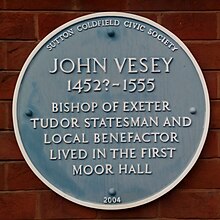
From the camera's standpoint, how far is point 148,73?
8.43 feet

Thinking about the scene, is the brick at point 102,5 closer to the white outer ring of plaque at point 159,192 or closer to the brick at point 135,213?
the white outer ring of plaque at point 159,192

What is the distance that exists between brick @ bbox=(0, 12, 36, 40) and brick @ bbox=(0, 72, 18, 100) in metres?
0.17

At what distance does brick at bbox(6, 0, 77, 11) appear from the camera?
8.46ft

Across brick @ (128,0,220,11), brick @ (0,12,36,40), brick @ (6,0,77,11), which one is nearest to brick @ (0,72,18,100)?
brick @ (0,12,36,40)

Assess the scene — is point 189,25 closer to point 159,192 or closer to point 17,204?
point 159,192

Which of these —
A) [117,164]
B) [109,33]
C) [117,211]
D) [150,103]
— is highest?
[109,33]

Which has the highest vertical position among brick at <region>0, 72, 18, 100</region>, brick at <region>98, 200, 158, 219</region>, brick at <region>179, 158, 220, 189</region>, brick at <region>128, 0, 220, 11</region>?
brick at <region>128, 0, 220, 11</region>

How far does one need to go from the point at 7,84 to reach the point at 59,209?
601mm

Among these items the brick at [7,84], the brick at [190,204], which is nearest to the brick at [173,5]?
the brick at [7,84]

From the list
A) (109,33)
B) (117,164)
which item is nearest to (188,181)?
(117,164)

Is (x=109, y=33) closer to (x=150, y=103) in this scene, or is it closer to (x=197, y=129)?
(x=150, y=103)

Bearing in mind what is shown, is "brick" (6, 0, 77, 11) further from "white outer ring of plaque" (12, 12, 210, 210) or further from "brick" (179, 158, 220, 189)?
"brick" (179, 158, 220, 189)

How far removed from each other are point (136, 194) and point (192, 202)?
0.26m

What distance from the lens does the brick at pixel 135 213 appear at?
102 inches
